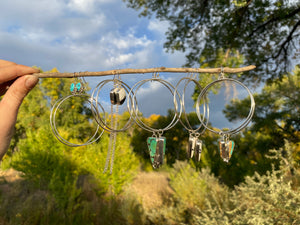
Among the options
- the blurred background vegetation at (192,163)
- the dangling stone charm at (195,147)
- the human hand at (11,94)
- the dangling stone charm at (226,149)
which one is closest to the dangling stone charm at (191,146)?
the dangling stone charm at (195,147)

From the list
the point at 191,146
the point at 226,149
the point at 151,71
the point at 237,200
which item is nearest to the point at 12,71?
the point at 151,71

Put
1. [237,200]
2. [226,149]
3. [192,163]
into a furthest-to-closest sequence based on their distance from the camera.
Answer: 1. [192,163]
2. [237,200]
3. [226,149]

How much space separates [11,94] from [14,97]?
32 millimetres

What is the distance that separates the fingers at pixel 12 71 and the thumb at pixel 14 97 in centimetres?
6

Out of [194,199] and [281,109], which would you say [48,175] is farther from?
[281,109]

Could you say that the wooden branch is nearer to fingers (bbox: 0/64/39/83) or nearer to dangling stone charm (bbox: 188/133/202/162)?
fingers (bbox: 0/64/39/83)

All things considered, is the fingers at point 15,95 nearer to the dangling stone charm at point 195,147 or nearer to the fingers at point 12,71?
the fingers at point 12,71

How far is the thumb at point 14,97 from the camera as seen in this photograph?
1784 millimetres

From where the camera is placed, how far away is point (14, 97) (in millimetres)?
1868

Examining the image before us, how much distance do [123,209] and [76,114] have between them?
650cm

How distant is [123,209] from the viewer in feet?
23.5

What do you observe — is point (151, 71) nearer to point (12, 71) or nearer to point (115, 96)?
point (115, 96)

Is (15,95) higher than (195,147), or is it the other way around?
(15,95)

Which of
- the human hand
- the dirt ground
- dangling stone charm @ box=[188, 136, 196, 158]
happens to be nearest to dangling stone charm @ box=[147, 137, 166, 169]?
dangling stone charm @ box=[188, 136, 196, 158]
